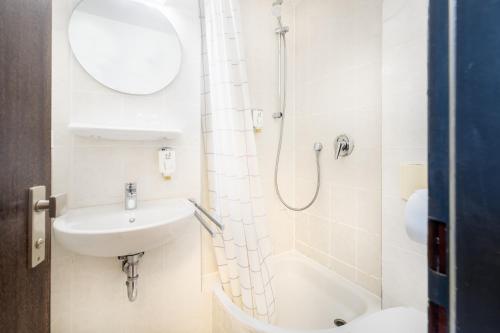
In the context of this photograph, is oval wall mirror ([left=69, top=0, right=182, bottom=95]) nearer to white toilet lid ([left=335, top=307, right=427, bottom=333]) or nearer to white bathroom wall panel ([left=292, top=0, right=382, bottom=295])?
white bathroom wall panel ([left=292, top=0, right=382, bottom=295])

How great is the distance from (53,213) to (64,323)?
3.05ft

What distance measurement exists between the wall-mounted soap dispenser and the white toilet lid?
1.01 meters

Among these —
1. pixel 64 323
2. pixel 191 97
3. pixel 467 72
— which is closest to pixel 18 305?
pixel 467 72

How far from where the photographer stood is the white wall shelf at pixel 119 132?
934mm

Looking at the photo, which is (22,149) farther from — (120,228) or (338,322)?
(338,322)

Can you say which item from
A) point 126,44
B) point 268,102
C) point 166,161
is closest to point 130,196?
point 166,161

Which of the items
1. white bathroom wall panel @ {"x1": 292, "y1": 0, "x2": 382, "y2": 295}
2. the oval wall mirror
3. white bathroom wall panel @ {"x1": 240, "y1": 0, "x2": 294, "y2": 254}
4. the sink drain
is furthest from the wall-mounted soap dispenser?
the sink drain

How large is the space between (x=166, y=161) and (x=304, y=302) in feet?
3.89

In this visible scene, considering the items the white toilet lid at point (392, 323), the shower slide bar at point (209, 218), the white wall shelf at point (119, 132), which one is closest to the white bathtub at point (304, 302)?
the white toilet lid at point (392, 323)

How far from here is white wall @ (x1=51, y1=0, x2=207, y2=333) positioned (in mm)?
975

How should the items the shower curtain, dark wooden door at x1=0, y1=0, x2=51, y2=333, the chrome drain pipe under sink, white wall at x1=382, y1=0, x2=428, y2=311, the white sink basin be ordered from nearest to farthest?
dark wooden door at x1=0, y1=0, x2=51, y2=333 → the white sink basin → white wall at x1=382, y1=0, x2=428, y2=311 → the chrome drain pipe under sink → the shower curtain

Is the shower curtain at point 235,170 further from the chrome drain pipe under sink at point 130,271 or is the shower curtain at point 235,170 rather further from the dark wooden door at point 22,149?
the dark wooden door at point 22,149

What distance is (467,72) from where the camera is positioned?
0.68ft

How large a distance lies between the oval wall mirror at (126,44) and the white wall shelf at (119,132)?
9.3 inches
